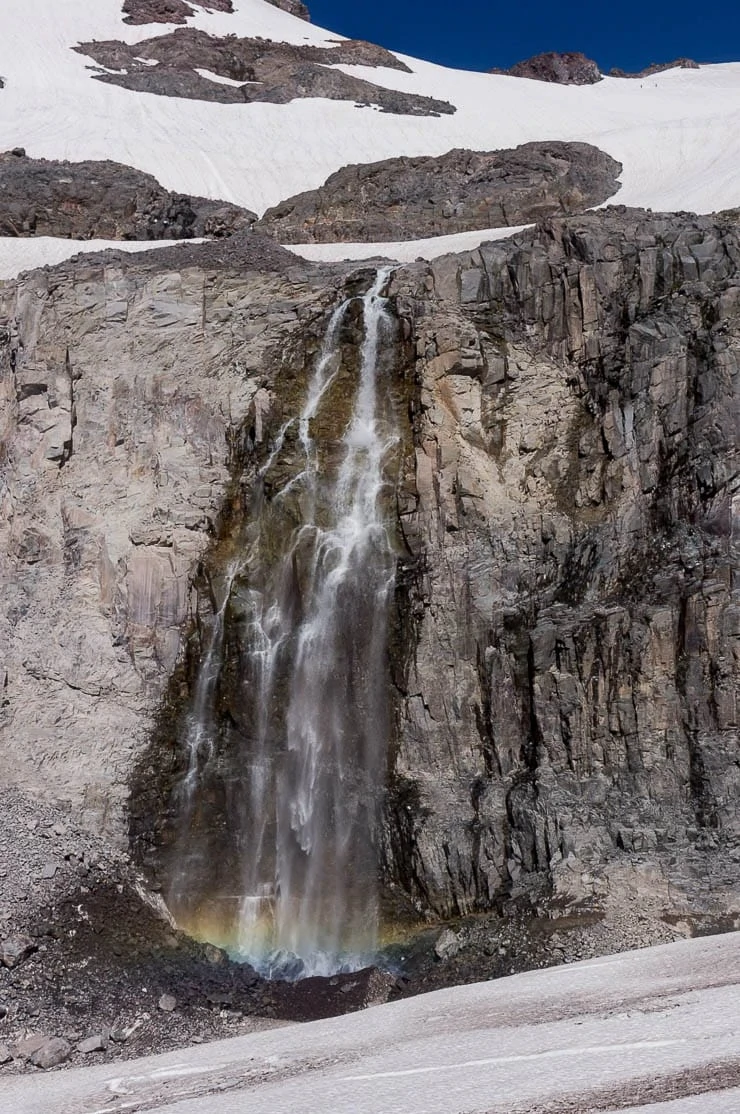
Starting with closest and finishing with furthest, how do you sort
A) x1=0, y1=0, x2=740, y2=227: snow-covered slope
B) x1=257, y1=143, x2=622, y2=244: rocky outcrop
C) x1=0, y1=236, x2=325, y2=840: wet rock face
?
x1=0, y1=236, x2=325, y2=840: wet rock face
x1=257, y1=143, x2=622, y2=244: rocky outcrop
x1=0, y1=0, x2=740, y2=227: snow-covered slope

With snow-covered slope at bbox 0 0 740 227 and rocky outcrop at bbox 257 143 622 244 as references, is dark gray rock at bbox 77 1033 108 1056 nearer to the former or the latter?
rocky outcrop at bbox 257 143 622 244

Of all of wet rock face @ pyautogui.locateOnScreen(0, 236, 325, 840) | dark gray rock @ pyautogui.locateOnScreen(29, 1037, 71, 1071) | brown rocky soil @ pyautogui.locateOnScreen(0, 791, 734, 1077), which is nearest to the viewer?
dark gray rock @ pyautogui.locateOnScreen(29, 1037, 71, 1071)

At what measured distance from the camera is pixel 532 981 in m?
17.4

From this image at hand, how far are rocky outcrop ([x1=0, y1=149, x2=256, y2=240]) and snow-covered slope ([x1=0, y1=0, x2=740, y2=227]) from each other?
4.00m

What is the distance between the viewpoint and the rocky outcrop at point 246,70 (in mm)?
58938

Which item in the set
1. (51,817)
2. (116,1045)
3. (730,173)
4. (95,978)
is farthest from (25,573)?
(730,173)

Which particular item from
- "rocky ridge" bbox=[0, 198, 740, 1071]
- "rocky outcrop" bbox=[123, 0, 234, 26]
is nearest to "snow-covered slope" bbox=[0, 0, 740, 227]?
"rocky outcrop" bbox=[123, 0, 234, 26]

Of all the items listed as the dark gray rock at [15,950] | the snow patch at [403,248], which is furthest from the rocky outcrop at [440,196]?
the dark gray rock at [15,950]

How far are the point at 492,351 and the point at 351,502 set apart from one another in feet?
16.4

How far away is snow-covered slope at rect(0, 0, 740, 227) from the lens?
48.9 m

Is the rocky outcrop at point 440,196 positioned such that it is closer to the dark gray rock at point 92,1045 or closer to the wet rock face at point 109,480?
the wet rock face at point 109,480

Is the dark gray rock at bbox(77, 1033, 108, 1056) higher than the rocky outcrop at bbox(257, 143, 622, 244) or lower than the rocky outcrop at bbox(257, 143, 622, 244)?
lower

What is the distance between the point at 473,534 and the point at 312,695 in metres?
4.85

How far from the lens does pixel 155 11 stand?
68.9 metres
